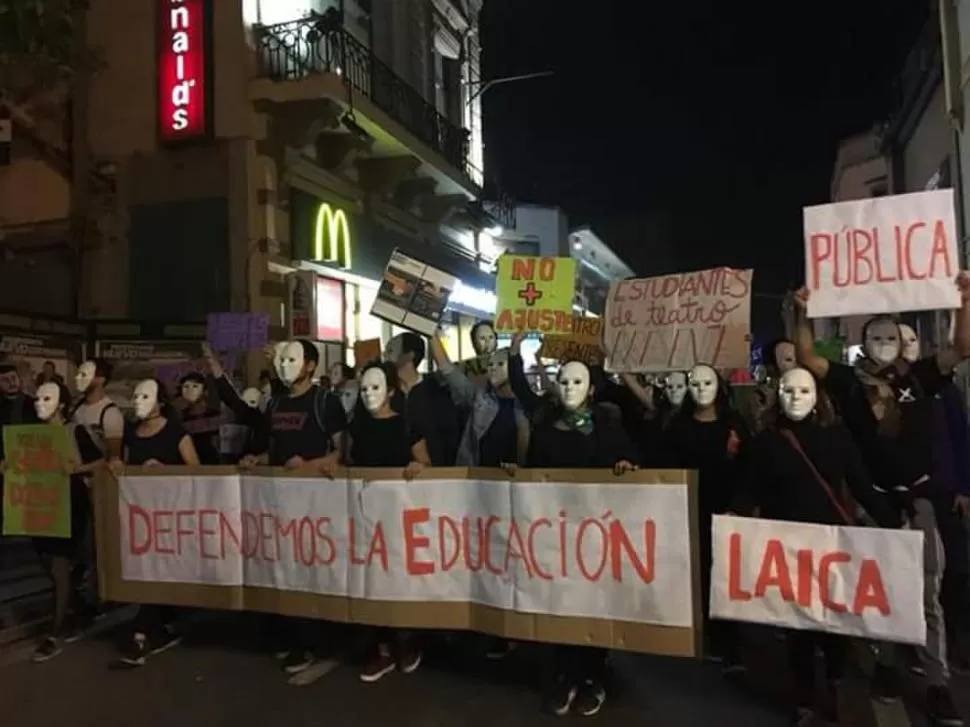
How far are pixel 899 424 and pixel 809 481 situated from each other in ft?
2.56

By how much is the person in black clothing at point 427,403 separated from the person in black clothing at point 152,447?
4.71 ft

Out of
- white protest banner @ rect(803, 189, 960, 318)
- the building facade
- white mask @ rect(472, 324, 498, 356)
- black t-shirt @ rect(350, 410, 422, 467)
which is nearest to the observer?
white protest banner @ rect(803, 189, 960, 318)

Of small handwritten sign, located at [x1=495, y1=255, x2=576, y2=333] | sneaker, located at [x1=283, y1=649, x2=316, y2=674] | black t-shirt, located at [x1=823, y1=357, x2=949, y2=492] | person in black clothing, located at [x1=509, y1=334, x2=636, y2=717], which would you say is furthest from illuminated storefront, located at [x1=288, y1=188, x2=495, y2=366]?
black t-shirt, located at [x1=823, y1=357, x2=949, y2=492]

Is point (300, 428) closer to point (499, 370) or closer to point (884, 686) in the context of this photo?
point (499, 370)

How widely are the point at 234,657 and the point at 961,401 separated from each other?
4.66m

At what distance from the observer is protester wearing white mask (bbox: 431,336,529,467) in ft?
19.8

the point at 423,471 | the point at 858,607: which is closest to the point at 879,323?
the point at 858,607

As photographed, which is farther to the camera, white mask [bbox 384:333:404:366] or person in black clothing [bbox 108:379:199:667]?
white mask [bbox 384:333:404:366]

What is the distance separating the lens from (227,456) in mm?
7309

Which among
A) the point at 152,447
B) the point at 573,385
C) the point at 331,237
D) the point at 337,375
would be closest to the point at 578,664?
the point at 573,385

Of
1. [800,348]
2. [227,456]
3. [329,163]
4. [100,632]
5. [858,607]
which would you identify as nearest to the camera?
[858,607]

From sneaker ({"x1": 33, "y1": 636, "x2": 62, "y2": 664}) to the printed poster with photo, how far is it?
121 inches

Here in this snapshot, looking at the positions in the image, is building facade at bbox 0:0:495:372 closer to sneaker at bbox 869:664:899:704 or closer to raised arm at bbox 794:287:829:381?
raised arm at bbox 794:287:829:381

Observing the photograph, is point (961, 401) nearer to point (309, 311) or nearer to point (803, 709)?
point (803, 709)
